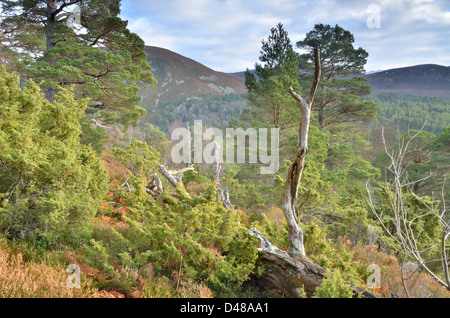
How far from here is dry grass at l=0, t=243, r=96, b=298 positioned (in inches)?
105

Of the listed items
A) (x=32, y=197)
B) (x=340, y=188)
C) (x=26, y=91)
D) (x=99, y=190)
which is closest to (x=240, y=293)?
(x=99, y=190)

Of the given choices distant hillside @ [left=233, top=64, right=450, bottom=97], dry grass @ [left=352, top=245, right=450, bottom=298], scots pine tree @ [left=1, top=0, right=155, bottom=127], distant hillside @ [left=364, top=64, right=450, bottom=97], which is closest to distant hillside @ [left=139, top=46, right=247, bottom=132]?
distant hillside @ [left=233, top=64, right=450, bottom=97]

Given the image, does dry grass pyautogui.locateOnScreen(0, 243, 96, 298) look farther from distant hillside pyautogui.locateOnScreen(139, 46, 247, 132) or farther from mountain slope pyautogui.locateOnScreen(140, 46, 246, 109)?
mountain slope pyautogui.locateOnScreen(140, 46, 246, 109)

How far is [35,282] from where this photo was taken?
2793 mm

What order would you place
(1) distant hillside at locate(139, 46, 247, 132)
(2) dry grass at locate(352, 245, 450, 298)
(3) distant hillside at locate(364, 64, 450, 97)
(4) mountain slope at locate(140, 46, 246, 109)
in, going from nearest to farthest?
(2) dry grass at locate(352, 245, 450, 298) < (1) distant hillside at locate(139, 46, 247, 132) < (4) mountain slope at locate(140, 46, 246, 109) < (3) distant hillside at locate(364, 64, 450, 97)

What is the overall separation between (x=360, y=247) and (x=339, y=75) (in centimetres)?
1461

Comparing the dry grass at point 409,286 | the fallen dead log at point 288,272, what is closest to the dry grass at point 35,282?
the fallen dead log at point 288,272

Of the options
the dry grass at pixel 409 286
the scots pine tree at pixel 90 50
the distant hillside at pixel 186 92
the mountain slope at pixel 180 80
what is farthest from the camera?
the mountain slope at pixel 180 80

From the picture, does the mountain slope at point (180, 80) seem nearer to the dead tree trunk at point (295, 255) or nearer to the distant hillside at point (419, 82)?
the distant hillside at point (419, 82)

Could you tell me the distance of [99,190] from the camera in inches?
189

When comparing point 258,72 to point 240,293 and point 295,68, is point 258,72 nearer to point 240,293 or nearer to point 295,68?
point 295,68

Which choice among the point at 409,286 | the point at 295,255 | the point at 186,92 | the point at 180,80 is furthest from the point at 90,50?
A: the point at 180,80

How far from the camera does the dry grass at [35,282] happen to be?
105 inches
